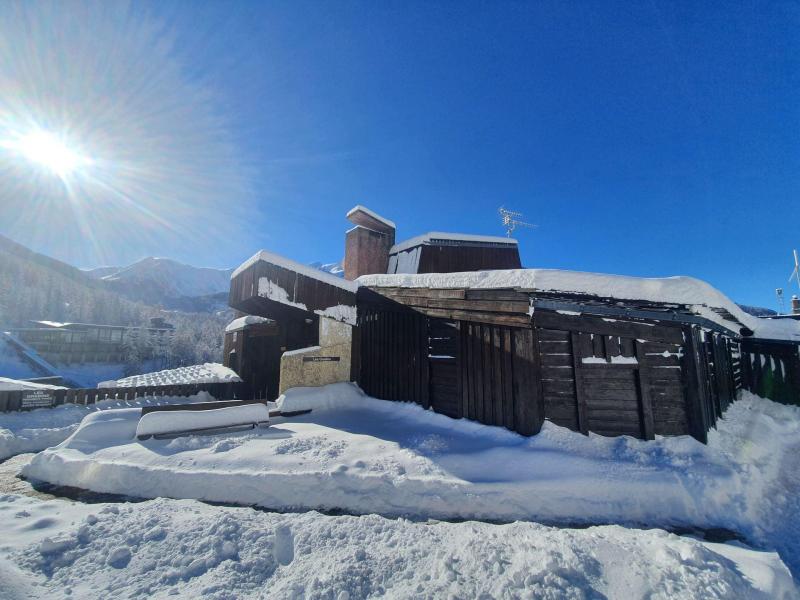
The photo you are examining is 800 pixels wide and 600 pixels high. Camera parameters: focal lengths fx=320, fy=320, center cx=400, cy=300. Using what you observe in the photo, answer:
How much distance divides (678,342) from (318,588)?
752 centimetres

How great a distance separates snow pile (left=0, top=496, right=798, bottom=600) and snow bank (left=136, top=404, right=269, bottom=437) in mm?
2509

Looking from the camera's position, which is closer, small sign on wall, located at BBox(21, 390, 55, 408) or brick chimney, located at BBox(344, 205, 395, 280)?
small sign on wall, located at BBox(21, 390, 55, 408)

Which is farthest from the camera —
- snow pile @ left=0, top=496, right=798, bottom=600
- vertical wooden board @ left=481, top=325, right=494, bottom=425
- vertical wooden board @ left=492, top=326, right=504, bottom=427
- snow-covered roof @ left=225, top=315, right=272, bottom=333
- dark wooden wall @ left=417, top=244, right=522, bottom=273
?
snow-covered roof @ left=225, top=315, right=272, bottom=333

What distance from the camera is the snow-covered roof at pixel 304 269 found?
8930 mm

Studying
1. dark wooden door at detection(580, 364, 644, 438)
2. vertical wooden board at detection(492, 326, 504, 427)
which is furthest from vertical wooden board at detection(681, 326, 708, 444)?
vertical wooden board at detection(492, 326, 504, 427)

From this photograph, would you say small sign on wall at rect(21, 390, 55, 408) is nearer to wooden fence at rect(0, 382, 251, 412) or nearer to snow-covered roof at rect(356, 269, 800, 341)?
wooden fence at rect(0, 382, 251, 412)

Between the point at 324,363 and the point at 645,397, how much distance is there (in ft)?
27.9

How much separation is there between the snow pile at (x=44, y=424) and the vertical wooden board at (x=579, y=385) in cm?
909

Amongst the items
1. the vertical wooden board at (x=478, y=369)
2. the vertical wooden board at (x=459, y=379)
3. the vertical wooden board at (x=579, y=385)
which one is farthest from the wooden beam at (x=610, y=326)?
the vertical wooden board at (x=459, y=379)

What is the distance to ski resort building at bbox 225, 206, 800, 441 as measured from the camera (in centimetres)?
627

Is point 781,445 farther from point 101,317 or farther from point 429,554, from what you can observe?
point 101,317

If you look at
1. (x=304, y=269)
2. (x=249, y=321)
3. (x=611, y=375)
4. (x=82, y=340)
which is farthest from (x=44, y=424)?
(x=82, y=340)

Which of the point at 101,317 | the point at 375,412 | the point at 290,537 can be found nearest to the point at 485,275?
the point at 375,412

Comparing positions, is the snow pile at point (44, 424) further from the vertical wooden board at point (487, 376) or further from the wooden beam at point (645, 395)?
the wooden beam at point (645, 395)
